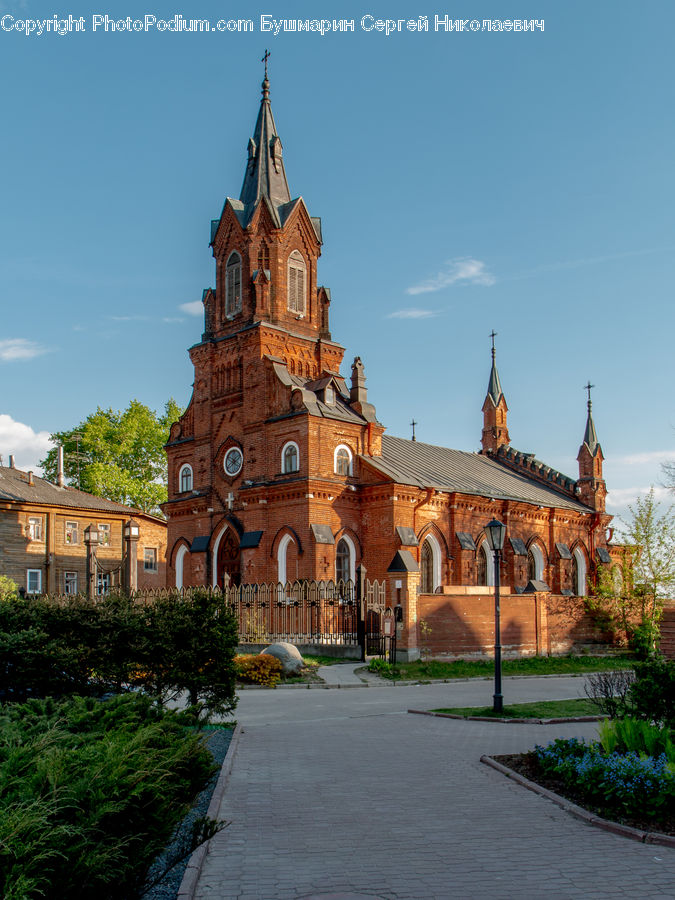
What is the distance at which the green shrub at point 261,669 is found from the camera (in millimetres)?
20922

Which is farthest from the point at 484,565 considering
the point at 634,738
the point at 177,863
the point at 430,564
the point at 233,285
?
the point at 177,863

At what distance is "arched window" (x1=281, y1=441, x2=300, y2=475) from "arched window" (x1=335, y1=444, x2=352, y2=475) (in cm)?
178

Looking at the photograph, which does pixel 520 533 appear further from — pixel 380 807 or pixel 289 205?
pixel 380 807

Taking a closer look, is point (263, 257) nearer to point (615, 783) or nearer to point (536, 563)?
point (536, 563)

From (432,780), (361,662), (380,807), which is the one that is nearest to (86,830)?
(380,807)

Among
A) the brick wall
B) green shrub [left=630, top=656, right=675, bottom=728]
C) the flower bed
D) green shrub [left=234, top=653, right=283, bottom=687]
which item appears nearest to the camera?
the flower bed

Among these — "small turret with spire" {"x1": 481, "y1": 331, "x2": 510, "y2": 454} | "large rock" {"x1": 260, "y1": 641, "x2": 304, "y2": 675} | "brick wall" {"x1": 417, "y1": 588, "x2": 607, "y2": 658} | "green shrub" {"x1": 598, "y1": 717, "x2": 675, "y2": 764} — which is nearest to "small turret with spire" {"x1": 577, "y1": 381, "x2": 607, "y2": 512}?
"small turret with spire" {"x1": 481, "y1": 331, "x2": 510, "y2": 454}

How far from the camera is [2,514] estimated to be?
42719 millimetres

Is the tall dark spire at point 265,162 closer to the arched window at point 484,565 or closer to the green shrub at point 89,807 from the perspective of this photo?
the arched window at point 484,565

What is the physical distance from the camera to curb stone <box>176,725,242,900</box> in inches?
226

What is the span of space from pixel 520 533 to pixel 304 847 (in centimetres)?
3667

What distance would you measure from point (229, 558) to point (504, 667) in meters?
13.4

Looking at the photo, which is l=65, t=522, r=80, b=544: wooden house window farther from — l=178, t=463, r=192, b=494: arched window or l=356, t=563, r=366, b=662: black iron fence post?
l=356, t=563, r=366, b=662: black iron fence post

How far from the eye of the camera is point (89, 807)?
4.16m
